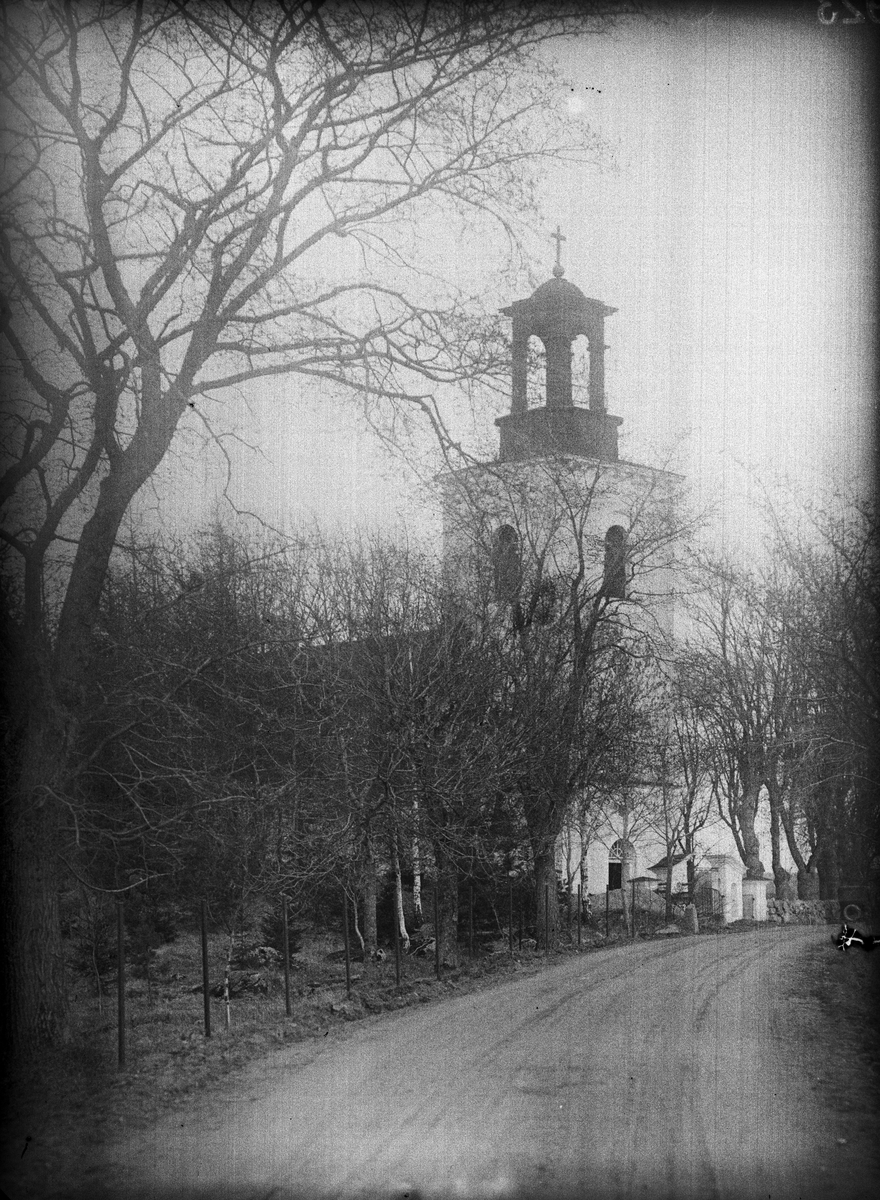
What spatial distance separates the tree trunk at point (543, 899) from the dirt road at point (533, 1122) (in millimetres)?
8147

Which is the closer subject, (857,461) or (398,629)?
(857,461)

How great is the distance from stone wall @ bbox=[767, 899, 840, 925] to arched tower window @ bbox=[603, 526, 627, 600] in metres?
3.97

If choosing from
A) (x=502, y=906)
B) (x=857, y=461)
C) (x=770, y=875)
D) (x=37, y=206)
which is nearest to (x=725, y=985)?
(x=857, y=461)

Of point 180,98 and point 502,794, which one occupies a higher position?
point 180,98

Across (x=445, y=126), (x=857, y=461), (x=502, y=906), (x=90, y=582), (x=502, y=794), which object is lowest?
(x=502, y=906)

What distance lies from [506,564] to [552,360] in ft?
11.4

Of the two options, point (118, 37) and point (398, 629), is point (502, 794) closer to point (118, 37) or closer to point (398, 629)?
point (398, 629)

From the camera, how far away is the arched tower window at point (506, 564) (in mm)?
11023

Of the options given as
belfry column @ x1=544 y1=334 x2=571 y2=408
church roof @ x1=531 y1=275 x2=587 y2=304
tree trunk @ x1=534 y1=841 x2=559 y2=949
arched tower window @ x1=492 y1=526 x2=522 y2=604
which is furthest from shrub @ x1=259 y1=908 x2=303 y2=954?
church roof @ x1=531 y1=275 x2=587 y2=304

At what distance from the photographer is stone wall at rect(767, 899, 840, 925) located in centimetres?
986

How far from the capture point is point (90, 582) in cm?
721

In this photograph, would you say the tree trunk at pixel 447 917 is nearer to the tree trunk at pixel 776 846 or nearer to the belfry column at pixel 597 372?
the tree trunk at pixel 776 846

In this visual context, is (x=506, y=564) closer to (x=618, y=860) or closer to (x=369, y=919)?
(x=369, y=919)

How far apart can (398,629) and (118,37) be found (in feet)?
20.5
